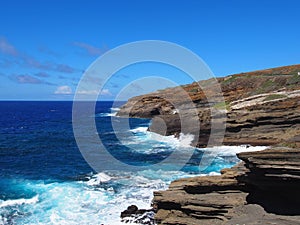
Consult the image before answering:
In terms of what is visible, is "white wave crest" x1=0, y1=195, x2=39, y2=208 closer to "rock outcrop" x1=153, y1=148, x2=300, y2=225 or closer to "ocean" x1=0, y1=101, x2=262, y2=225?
"ocean" x1=0, y1=101, x2=262, y2=225

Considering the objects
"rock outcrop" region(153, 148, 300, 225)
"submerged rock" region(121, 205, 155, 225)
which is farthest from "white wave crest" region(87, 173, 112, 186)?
"rock outcrop" region(153, 148, 300, 225)

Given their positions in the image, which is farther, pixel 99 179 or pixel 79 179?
pixel 79 179

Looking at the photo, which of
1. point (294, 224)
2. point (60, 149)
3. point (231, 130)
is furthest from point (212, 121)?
point (294, 224)

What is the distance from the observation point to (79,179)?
31.5 metres

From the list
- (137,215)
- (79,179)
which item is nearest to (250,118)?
(79,179)

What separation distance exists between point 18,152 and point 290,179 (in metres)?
41.3

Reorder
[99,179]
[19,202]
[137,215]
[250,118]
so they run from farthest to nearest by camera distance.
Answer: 1. [250,118]
2. [99,179]
3. [19,202]
4. [137,215]

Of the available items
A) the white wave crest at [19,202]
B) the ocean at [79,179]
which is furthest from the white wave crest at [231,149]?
the white wave crest at [19,202]

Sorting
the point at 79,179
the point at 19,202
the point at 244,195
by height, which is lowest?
the point at 19,202

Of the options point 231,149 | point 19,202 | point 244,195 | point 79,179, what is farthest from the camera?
point 231,149

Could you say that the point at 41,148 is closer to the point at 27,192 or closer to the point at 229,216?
the point at 27,192

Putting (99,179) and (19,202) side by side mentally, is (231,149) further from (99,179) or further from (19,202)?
(19,202)

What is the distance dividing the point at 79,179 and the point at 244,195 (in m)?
19.3

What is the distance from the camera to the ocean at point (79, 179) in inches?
899
